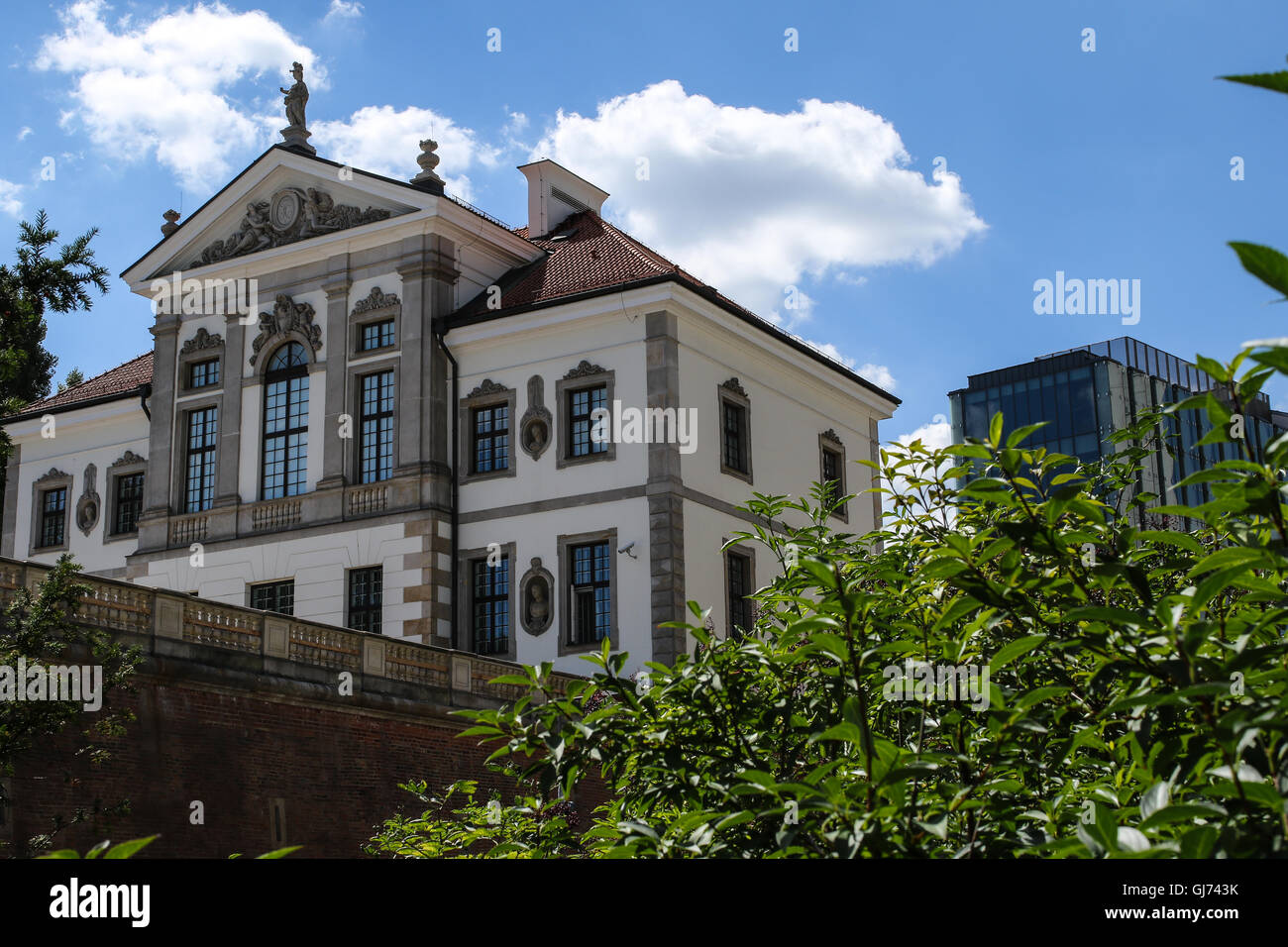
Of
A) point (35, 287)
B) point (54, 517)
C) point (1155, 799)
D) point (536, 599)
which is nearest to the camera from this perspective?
point (1155, 799)

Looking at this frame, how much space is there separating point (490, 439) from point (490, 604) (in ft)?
12.9

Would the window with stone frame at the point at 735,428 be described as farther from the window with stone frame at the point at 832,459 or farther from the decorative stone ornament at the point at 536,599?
the decorative stone ornament at the point at 536,599

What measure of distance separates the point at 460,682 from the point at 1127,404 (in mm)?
→ 64819

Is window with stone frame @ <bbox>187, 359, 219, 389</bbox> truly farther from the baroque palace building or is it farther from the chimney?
the chimney

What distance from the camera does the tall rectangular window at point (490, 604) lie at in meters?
32.6

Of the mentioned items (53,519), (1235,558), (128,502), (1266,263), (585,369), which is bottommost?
(1235,558)

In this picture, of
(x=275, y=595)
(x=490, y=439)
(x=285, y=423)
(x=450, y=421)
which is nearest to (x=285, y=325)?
(x=285, y=423)

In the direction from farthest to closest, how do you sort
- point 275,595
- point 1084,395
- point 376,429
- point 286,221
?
1. point 1084,395
2. point 286,221
3. point 275,595
4. point 376,429

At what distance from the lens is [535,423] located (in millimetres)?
33281

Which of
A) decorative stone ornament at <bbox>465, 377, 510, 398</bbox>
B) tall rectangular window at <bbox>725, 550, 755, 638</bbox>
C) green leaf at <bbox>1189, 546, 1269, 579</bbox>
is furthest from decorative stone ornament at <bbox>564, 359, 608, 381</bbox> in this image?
green leaf at <bbox>1189, 546, 1269, 579</bbox>

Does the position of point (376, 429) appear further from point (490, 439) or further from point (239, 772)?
point (239, 772)

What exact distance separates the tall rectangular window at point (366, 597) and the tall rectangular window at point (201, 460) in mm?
5046
